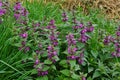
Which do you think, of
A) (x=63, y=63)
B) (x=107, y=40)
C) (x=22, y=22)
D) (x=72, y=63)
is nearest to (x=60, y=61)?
(x=63, y=63)

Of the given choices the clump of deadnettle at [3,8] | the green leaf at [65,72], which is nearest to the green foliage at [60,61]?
the green leaf at [65,72]

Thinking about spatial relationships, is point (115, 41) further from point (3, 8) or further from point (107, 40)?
point (3, 8)

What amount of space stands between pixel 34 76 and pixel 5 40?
1.49 ft

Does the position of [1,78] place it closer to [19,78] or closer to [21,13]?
[19,78]

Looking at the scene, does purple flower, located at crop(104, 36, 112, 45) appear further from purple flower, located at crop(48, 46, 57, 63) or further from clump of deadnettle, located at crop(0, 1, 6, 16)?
clump of deadnettle, located at crop(0, 1, 6, 16)

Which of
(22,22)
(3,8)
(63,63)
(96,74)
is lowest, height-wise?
(96,74)

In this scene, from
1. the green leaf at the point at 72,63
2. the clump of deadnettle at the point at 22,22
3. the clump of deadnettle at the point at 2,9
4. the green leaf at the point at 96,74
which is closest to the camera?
the green leaf at the point at 72,63

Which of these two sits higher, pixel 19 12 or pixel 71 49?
pixel 19 12

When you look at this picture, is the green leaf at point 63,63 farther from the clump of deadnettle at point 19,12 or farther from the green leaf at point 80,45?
the clump of deadnettle at point 19,12

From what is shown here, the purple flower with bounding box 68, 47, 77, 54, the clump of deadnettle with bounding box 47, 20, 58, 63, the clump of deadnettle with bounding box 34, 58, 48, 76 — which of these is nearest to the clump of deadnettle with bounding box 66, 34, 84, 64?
the purple flower with bounding box 68, 47, 77, 54

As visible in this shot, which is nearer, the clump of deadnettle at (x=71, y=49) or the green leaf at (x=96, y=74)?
the clump of deadnettle at (x=71, y=49)

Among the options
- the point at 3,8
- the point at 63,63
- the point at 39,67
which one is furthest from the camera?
the point at 3,8

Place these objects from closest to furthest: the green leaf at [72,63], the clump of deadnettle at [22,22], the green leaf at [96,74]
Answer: the green leaf at [72,63], the green leaf at [96,74], the clump of deadnettle at [22,22]

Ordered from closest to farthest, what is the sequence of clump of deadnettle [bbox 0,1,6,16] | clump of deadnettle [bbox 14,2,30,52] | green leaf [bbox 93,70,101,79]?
green leaf [bbox 93,70,101,79] → clump of deadnettle [bbox 14,2,30,52] → clump of deadnettle [bbox 0,1,6,16]
